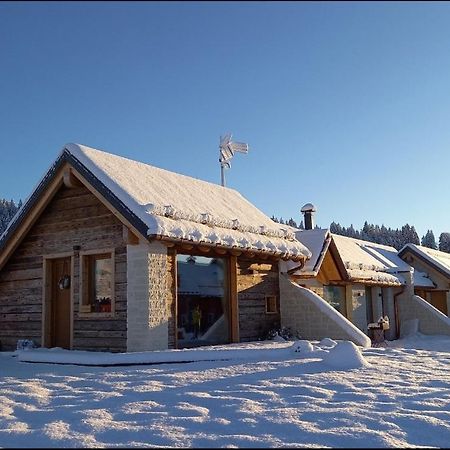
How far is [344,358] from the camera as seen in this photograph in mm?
9141

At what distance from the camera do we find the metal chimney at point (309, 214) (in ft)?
75.0

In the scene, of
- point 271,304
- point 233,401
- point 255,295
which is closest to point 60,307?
point 255,295

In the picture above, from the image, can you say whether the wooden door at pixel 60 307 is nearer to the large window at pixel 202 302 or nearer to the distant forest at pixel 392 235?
the large window at pixel 202 302

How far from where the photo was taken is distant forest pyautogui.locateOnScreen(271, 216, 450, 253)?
6438 centimetres

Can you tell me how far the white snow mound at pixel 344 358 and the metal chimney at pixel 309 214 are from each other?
13.7 metres

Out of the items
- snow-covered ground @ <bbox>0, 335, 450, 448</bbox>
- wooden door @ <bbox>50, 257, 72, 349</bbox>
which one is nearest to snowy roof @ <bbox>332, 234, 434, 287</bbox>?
wooden door @ <bbox>50, 257, 72, 349</bbox>

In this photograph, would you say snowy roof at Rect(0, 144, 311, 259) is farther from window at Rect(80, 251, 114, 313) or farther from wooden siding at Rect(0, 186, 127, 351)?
window at Rect(80, 251, 114, 313)

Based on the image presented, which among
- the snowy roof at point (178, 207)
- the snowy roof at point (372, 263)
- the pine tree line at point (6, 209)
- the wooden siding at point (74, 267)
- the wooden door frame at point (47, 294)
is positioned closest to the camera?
the snowy roof at point (178, 207)

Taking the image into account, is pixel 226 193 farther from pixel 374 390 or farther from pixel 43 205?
pixel 374 390

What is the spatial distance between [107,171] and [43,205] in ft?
6.62

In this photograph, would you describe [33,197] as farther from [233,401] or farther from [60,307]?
[233,401]

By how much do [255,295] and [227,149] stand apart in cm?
799

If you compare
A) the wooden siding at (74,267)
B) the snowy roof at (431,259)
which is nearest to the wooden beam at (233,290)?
the wooden siding at (74,267)

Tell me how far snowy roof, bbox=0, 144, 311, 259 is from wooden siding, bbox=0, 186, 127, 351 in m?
0.68
